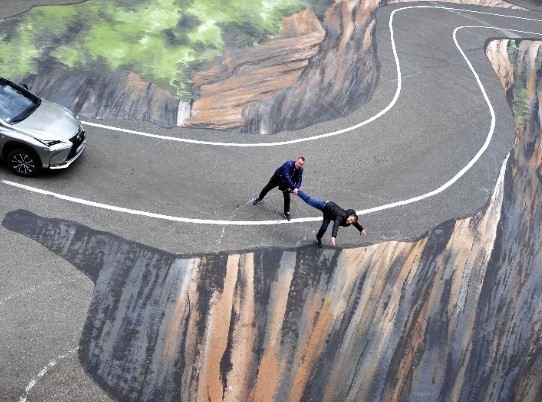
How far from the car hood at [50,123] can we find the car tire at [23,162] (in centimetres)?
43

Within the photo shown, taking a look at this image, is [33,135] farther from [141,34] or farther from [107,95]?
[141,34]

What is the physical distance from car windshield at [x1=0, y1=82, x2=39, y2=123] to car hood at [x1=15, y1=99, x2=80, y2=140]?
14 centimetres

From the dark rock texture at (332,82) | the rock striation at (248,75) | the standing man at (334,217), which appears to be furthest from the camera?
the dark rock texture at (332,82)

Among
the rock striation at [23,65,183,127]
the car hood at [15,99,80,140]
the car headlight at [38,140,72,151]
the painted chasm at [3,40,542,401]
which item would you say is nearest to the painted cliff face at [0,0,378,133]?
the rock striation at [23,65,183,127]

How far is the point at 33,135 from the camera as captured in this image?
14.1m

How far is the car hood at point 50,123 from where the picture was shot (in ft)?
46.8

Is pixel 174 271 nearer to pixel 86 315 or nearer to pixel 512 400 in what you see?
pixel 86 315

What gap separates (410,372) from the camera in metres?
12.4

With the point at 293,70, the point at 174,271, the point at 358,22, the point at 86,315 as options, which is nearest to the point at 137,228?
the point at 174,271

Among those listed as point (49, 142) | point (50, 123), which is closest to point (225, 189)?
point (49, 142)

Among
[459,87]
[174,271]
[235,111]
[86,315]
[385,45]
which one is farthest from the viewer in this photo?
[385,45]

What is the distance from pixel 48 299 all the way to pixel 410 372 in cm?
638

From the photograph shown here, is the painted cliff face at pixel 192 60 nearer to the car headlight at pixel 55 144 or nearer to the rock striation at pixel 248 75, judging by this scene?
the rock striation at pixel 248 75

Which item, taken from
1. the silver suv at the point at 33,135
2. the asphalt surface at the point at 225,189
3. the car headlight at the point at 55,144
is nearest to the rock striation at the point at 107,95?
the asphalt surface at the point at 225,189
